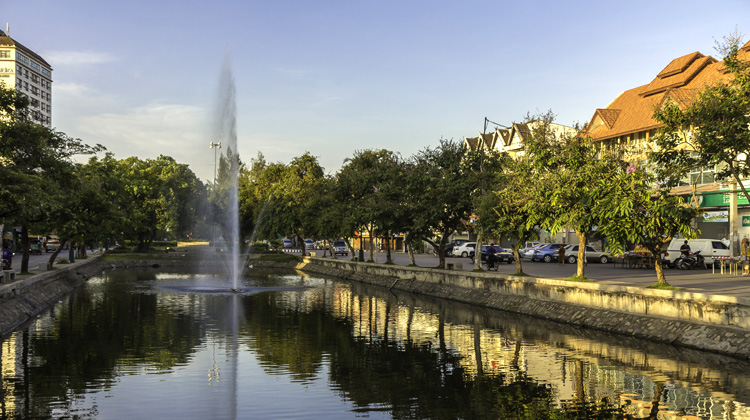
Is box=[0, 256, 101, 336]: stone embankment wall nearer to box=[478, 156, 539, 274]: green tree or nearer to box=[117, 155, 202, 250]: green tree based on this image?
box=[478, 156, 539, 274]: green tree

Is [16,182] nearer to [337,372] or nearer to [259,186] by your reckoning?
[337,372]

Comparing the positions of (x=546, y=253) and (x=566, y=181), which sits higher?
(x=566, y=181)

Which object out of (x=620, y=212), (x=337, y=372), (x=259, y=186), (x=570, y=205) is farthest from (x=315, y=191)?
(x=337, y=372)

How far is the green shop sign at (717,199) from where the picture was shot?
4956 centimetres

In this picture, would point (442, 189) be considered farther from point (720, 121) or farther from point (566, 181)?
point (720, 121)

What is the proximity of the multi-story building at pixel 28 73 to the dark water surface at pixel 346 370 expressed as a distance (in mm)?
117579

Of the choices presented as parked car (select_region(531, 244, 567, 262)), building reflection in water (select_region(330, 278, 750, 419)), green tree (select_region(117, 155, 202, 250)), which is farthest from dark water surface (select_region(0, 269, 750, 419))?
green tree (select_region(117, 155, 202, 250))

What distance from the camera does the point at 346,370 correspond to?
663 inches

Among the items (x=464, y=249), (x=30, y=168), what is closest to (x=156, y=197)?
(x=464, y=249)

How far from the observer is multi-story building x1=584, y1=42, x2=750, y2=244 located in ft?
162

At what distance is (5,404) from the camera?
508 inches

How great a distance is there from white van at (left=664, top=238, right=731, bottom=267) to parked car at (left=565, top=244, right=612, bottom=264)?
9.71 metres

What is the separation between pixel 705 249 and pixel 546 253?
56.9 feet

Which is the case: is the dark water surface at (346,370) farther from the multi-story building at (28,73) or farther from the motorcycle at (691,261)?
the multi-story building at (28,73)
